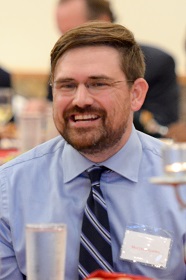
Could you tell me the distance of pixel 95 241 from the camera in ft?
6.19

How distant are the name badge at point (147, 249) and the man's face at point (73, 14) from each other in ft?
9.80

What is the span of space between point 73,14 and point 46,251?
3488 millimetres

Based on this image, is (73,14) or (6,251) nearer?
(6,251)

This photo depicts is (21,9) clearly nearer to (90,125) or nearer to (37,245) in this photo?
(90,125)

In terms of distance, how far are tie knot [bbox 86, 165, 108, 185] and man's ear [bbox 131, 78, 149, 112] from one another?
235mm

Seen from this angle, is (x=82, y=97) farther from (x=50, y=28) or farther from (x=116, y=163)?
(x=50, y=28)

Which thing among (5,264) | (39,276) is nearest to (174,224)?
(5,264)

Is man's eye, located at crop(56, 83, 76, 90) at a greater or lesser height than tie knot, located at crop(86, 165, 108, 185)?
greater

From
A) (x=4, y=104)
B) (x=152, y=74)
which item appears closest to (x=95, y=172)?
(x=4, y=104)

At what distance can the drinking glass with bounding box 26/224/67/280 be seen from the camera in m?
1.39

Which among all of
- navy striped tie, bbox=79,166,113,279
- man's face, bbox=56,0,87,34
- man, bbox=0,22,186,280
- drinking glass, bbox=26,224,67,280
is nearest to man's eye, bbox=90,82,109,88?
man, bbox=0,22,186,280

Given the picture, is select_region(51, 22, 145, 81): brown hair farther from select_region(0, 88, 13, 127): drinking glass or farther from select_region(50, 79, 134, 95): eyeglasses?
select_region(0, 88, 13, 127): drinking glass

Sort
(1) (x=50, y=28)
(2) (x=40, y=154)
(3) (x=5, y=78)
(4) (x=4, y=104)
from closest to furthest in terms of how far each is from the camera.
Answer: (2) (x=40, y=154) → (4) (x=4, y=104) → (3) (x=5, y=78) → (1) (x=50, y=28)

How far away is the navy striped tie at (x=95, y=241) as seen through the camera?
188 cm
